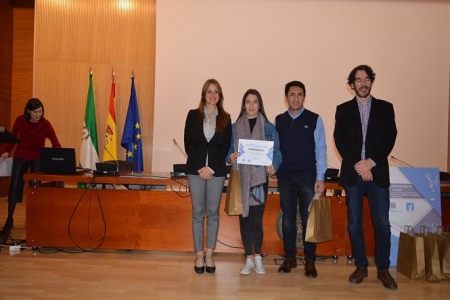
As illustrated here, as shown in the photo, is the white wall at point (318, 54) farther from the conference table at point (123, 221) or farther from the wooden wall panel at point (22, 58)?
the wooden wall panel at point (22, 58)

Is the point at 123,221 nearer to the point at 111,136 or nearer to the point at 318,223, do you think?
the point at 318,223

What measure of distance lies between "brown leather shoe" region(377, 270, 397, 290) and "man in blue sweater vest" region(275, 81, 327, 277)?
0.49 meters

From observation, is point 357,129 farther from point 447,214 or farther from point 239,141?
point 447,214

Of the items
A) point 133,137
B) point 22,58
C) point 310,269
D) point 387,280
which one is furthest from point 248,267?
point 22,58

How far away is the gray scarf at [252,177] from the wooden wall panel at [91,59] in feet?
11.7

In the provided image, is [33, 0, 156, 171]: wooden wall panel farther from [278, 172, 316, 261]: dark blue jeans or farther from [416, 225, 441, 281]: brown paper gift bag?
[416, 225, 441, 281]: brown paper gift bag

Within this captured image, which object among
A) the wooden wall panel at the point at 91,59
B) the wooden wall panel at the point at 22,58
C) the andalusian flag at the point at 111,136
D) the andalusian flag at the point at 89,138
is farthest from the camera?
the wooden wall panel at the point at 22,58

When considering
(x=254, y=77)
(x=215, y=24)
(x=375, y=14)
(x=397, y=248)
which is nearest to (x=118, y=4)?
(x=215, y=24)

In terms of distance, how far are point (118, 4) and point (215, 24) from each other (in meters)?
1.64

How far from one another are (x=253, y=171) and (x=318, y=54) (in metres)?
3.63

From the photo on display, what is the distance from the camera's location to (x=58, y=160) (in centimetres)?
377

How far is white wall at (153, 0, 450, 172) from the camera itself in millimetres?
6176

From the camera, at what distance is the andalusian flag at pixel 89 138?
6.01m

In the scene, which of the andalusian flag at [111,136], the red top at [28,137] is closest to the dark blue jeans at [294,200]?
the red top at [28,137]
